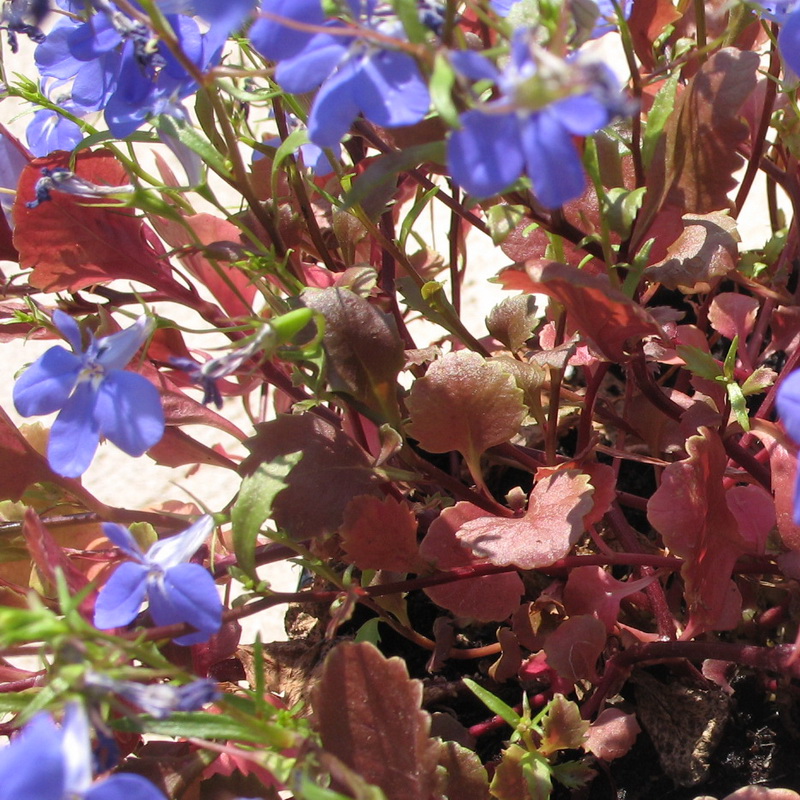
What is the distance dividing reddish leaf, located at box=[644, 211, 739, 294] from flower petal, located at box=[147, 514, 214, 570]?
270mm

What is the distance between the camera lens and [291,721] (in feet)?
1.30

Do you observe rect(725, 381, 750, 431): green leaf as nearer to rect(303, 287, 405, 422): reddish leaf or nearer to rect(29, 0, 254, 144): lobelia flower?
rect(303, 287, 405, 422): reddish leaf

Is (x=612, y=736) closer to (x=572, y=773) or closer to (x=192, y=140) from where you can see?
(x=572, y=773)

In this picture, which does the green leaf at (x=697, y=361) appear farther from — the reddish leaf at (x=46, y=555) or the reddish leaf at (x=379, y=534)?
the reddish leaf at (x=46, y=555)

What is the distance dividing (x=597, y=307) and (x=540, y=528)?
4.8 inches

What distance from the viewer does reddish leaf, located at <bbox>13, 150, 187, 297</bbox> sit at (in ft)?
1.78

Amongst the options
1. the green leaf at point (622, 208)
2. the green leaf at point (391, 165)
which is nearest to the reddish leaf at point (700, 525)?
the green leaf at point (622, 208)

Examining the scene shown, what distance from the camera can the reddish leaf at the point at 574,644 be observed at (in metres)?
0.50

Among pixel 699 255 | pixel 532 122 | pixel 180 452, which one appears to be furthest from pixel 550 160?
pixel 180 452

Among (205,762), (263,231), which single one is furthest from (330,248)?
(205,762)

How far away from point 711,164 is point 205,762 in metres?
0.41

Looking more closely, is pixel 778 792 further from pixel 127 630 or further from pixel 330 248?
pixel 330 248

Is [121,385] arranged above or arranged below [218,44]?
below

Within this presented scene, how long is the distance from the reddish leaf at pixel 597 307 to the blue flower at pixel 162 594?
210 mm
